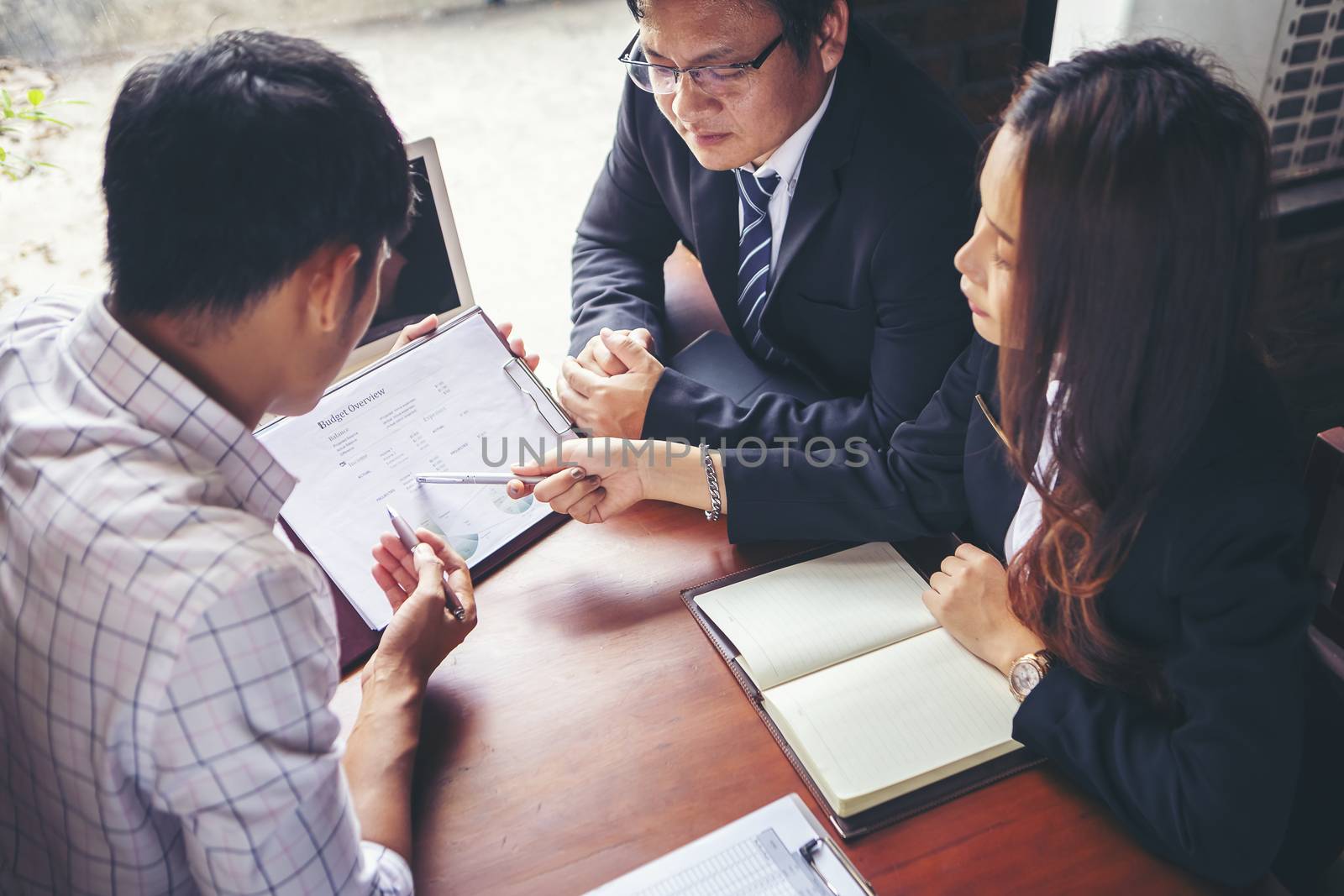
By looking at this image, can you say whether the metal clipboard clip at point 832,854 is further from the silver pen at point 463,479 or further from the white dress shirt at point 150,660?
the silver pen at point 463,479

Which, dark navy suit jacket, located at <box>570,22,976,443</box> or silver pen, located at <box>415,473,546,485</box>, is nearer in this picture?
silver pen, located at <box>415,473,546,485</box>

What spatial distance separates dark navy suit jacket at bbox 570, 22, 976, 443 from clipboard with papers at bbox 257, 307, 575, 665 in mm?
205

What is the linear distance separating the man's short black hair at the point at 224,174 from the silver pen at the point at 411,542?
1.22 ft

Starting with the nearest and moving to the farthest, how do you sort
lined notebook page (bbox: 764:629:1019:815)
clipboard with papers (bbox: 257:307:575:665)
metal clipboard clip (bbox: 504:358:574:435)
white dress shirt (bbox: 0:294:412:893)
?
white dress shirt (bbox: 0:294:412:893), lined notebook page (bbox: 764:629:1019:815), clipboard with papers (bbox: 257:307:575:665), metal clipboard clip (bbox: 504:358:574:435)

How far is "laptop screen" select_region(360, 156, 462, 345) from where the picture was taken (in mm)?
1329

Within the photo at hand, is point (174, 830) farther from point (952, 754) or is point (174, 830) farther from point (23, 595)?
point (952, 754)

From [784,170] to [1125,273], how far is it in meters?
0.72

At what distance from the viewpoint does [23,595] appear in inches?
27.5

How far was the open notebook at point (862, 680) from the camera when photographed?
88cm

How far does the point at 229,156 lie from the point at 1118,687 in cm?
90

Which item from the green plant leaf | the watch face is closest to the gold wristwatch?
the watch face

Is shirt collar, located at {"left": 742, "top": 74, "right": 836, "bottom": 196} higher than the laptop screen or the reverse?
higher

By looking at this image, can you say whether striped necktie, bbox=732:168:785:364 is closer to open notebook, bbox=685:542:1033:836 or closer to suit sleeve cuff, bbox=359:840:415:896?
open notebook, bbox=685:542:1033:836

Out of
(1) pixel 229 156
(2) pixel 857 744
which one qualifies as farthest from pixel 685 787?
(1) pixel 229 156
